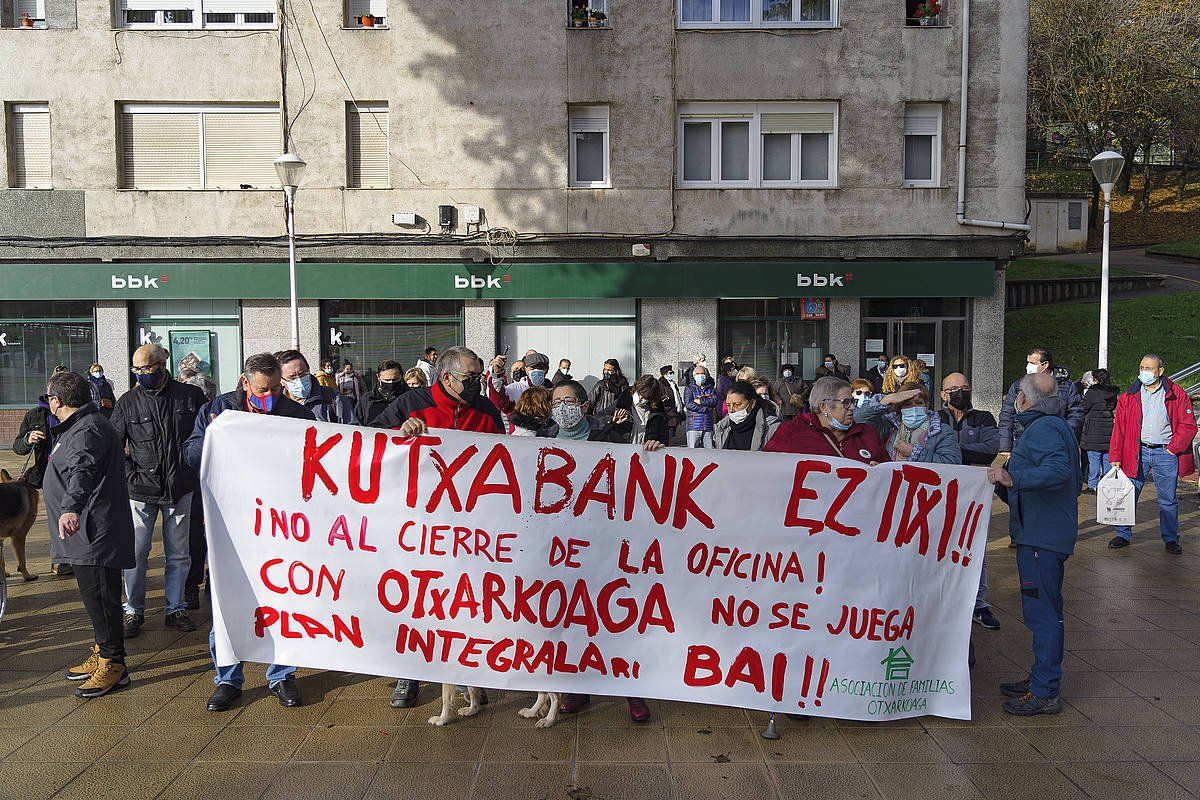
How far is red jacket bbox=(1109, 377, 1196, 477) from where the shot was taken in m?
10.1

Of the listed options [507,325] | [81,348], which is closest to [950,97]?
[507,325]

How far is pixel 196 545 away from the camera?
25.5ft

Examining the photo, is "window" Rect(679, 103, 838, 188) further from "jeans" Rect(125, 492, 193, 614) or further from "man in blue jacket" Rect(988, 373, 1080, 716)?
"man in blue jacket" Rect(988, 373, 1080, 716)

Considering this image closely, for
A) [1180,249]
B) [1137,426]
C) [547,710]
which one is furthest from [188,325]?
[1180,249]

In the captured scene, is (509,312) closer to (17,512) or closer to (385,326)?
(385,326)

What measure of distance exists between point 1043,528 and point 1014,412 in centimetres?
181

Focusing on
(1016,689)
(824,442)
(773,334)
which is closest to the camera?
(824,442)

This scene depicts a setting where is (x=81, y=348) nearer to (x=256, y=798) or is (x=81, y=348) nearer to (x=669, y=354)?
(x=669, y=354)

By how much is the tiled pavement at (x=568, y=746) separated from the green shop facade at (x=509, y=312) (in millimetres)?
12740

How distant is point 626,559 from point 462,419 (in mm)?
1295

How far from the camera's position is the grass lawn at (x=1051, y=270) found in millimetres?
31900

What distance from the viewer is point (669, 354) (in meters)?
19.2

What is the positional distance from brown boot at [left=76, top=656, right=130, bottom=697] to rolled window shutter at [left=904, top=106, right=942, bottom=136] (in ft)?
56.2

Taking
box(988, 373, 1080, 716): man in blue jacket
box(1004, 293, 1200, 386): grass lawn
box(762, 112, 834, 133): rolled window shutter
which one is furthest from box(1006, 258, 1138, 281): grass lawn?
box(988, 373, 1080, 716): man in blue jacket
